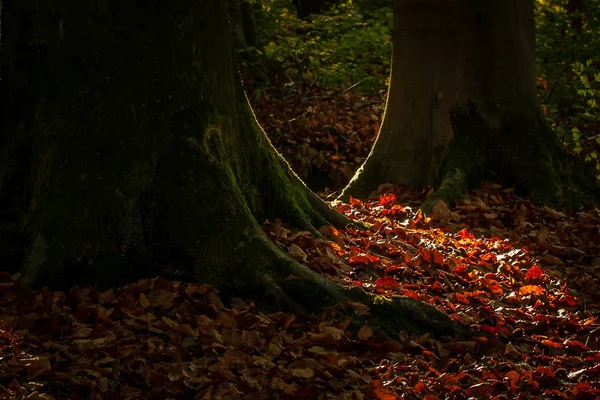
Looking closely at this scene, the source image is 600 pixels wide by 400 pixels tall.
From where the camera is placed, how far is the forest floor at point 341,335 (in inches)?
148

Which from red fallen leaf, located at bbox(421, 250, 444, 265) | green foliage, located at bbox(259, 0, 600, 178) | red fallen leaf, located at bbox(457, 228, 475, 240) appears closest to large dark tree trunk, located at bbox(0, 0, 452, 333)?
red fallen leaf, located at bbox(421, 250, 444, 265)

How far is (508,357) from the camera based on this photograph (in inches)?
182

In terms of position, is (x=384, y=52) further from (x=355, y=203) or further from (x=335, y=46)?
(x=355, y=203)

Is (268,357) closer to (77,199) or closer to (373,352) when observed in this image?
(373,352)

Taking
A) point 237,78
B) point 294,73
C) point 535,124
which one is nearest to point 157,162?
point 237,78

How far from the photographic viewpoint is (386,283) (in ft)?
17.1

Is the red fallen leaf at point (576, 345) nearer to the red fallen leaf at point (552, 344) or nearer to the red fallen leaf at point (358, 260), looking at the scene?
the red fallen leaf at point (552, 344)

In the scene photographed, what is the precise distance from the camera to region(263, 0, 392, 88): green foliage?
13.4m

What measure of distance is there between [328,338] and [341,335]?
0.36 feet

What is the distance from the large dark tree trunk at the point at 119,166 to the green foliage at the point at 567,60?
7.94 metres

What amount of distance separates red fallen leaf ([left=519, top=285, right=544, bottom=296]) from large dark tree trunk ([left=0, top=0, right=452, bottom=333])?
1.01 meters

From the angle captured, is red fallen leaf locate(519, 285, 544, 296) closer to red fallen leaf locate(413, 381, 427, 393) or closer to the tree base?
red fallen leaf locate(413, 381, 427, 393)

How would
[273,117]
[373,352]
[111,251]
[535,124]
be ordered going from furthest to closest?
[273,117] < [535,124] < [111,251] < [373,352]

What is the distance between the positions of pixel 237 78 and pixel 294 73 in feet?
25.7
